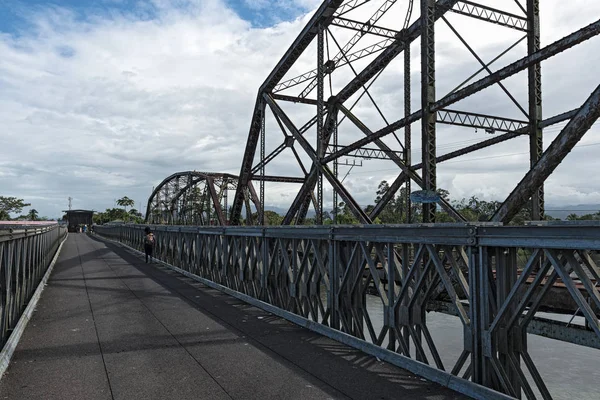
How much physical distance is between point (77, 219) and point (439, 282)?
109657mm

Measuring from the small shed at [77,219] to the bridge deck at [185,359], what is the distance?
102 meters

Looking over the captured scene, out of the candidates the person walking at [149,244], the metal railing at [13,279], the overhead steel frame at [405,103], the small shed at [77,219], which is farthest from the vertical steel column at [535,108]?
the small shed at [77,219]

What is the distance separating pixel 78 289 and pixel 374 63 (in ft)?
53.8

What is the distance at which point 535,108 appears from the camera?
1449 cm

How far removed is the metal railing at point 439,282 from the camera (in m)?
3.93

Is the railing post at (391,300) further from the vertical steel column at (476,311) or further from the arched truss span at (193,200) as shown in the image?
the arched truss span at (193,200)

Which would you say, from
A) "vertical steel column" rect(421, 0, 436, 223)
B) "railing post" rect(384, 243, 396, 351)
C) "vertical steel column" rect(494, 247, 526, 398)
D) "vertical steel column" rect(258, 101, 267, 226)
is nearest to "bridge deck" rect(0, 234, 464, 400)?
"railing post" rect(384, 243, 396, 351)

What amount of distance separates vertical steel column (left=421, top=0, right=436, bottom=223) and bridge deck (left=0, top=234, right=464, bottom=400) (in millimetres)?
7568

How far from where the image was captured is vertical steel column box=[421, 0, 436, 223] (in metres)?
13.9

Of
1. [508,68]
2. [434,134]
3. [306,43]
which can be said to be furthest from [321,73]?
[508,68]

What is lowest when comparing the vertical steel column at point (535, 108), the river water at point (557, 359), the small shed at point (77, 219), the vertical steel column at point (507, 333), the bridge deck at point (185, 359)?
the river water at point (557, 359)

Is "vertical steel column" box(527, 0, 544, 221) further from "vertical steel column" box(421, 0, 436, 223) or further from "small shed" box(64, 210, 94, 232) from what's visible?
"small shed" box(64, 210, 94, 232)

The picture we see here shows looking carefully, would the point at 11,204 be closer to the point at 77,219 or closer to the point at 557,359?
the point at 77,219

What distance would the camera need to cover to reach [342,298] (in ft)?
22.2
